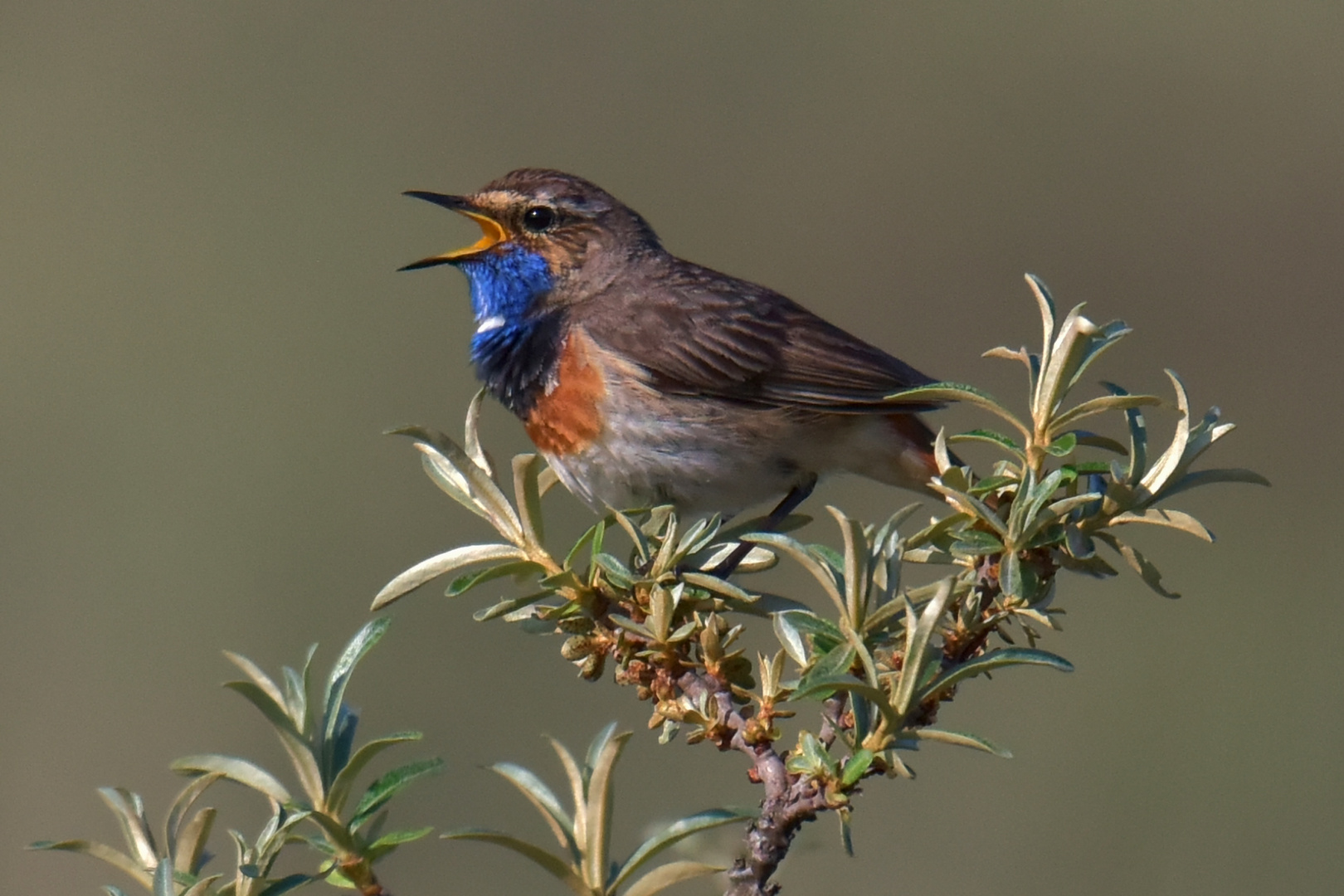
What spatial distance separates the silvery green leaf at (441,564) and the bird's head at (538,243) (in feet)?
8.07

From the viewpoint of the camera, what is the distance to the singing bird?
4.45 m

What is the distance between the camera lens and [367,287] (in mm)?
9477

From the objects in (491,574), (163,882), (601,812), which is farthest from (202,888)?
(491,574)

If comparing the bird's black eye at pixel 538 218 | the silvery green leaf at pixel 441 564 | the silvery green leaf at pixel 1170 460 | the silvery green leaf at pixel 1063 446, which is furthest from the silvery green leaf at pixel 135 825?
the bird's black eye at pixel 538 218

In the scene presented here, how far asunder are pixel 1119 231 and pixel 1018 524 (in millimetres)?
8429

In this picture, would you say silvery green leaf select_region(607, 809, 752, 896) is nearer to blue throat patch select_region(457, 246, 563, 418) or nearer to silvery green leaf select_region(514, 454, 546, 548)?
silvery green leaf select_region(514, 454, 546, 548)

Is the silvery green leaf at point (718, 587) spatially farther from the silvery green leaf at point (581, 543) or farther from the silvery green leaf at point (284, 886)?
the silvery green leaf at point (284, 886)

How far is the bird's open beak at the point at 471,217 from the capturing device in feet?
16.0

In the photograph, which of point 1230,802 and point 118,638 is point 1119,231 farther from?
point 118,638

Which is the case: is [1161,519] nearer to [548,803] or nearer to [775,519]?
[548,803]

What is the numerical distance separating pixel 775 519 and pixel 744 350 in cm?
91

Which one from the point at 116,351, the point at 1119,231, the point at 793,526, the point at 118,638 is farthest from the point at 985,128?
the point at 793,526

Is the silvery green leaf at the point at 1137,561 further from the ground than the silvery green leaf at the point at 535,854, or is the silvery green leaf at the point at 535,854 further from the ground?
the silvery green leaf at the point at 1137,561

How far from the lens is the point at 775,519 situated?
13.0 ft
